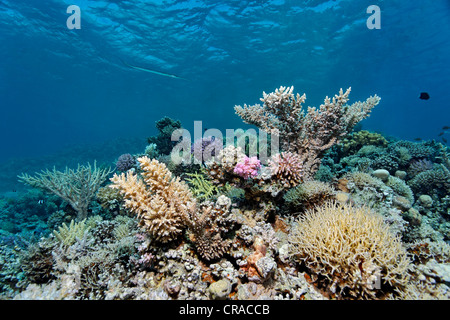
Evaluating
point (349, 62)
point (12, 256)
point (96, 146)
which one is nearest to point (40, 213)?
point (12, 256)

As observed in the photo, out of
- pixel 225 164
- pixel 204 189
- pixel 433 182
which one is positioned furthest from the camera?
pixel 433 182

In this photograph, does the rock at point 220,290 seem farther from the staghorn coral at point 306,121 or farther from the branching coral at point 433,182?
the branching coral at point 433,182

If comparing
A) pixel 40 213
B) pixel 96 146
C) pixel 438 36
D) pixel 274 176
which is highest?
pixel 438 36

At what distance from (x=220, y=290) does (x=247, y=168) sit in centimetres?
179

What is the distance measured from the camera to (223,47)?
30.3 meters

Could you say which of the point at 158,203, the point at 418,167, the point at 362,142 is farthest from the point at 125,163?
the point at 418,167

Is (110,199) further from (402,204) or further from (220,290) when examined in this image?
(402,204)

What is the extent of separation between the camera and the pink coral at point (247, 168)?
330 centimetres

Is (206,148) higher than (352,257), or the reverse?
(206,148)

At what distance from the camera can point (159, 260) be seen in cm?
280
